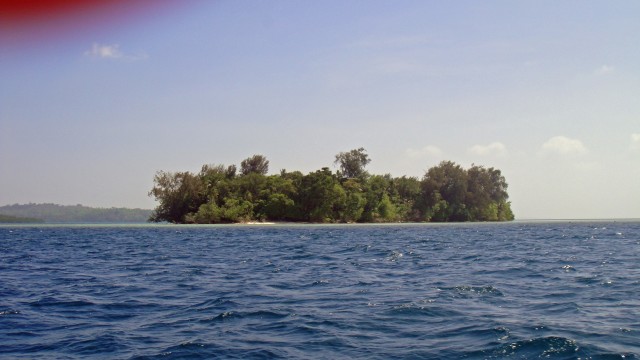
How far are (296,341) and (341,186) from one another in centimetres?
10670

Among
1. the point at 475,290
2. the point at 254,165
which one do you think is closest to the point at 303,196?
the point at 254,165

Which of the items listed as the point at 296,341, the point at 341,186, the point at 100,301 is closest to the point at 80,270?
the point at 100,301

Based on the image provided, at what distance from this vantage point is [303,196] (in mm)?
111000

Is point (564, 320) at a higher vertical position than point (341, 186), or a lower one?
lower

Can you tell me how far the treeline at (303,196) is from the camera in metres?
108

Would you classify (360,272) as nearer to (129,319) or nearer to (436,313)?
(436,313)

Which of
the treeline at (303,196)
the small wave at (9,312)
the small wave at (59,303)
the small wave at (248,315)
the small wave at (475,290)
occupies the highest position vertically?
the treeline at (303,196)

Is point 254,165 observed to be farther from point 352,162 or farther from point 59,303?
point 59,303

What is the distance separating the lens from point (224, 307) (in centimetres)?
1518

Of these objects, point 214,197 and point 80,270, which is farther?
point 214,197

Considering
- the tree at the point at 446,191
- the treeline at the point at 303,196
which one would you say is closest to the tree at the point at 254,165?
the treeline at the point at 303,196

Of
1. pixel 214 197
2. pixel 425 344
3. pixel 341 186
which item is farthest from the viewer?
pixel 341 186

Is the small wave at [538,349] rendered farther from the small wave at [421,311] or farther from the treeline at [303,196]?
the treeline at [303,196]

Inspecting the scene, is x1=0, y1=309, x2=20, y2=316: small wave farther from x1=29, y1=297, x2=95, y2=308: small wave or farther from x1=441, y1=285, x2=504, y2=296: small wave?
x1=441, y1=285, x2=504, y2=296: small wave
